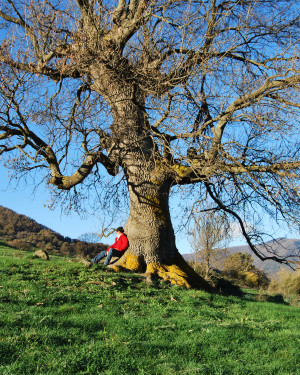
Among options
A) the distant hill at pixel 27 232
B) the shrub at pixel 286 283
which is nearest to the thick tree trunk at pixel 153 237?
the shrub at pixel 286 283

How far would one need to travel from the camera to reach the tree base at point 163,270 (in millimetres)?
10391

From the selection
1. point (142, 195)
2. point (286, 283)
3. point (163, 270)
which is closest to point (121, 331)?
point (163, 270)

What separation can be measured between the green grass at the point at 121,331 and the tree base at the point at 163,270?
42.2 inches

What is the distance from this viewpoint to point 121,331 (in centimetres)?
538

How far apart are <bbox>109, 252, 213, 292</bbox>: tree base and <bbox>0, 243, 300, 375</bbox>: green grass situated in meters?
1.07

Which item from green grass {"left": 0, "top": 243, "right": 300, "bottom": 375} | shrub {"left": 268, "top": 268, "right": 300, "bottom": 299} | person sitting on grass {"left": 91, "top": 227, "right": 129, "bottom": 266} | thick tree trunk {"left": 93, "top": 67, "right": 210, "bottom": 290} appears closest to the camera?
green grass {"left": 0, "top": 243, "right": 300, "bottom": 375}

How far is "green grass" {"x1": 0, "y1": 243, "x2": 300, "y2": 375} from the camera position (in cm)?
423

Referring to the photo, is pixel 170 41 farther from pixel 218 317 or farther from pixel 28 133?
pixel 218 317

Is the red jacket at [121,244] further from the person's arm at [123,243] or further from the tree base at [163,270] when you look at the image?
the tree base at [163,270]

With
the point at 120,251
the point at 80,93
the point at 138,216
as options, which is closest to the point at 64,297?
the point at 120,251

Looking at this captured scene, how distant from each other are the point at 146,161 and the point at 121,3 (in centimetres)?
551

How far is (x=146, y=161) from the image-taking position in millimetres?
11820

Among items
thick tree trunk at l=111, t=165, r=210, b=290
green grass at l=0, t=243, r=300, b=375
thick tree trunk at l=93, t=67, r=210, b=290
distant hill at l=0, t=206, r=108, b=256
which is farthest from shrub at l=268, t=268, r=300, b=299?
green grass at l=0, t=243, r=300, b=375

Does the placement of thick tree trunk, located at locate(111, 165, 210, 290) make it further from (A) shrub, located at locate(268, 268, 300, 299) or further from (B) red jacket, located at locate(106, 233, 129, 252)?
(A) shrub, located at locate(268, 268, 300, 299)
